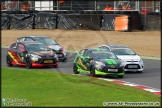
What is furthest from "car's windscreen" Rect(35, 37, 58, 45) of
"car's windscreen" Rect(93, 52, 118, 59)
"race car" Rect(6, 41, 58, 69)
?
"car's windscreen" Rect(93, 52, 118, 59)

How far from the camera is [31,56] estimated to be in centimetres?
2900

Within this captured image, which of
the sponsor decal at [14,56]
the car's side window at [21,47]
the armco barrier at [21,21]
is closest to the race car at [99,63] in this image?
the car's side window at [21,47]

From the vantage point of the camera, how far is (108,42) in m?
42.5

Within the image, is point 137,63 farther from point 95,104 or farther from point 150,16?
point 150,16

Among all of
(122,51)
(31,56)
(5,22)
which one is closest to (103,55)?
(122,51)

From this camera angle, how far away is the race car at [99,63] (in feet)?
81.8

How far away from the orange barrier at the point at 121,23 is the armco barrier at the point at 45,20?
206 inches

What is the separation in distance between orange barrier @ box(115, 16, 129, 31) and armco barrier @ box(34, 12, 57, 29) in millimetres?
5224

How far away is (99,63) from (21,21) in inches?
970

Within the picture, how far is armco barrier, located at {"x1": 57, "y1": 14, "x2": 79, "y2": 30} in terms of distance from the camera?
149 ft

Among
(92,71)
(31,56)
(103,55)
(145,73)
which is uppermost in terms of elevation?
(103,55)

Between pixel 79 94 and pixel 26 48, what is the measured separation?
11548 millimetres

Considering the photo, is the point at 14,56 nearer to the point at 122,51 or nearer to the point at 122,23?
the point at 122,51

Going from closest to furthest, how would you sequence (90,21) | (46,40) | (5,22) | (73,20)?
1. (46,40)
2. (90,21)
3. (73,20)
4. (5,22)
